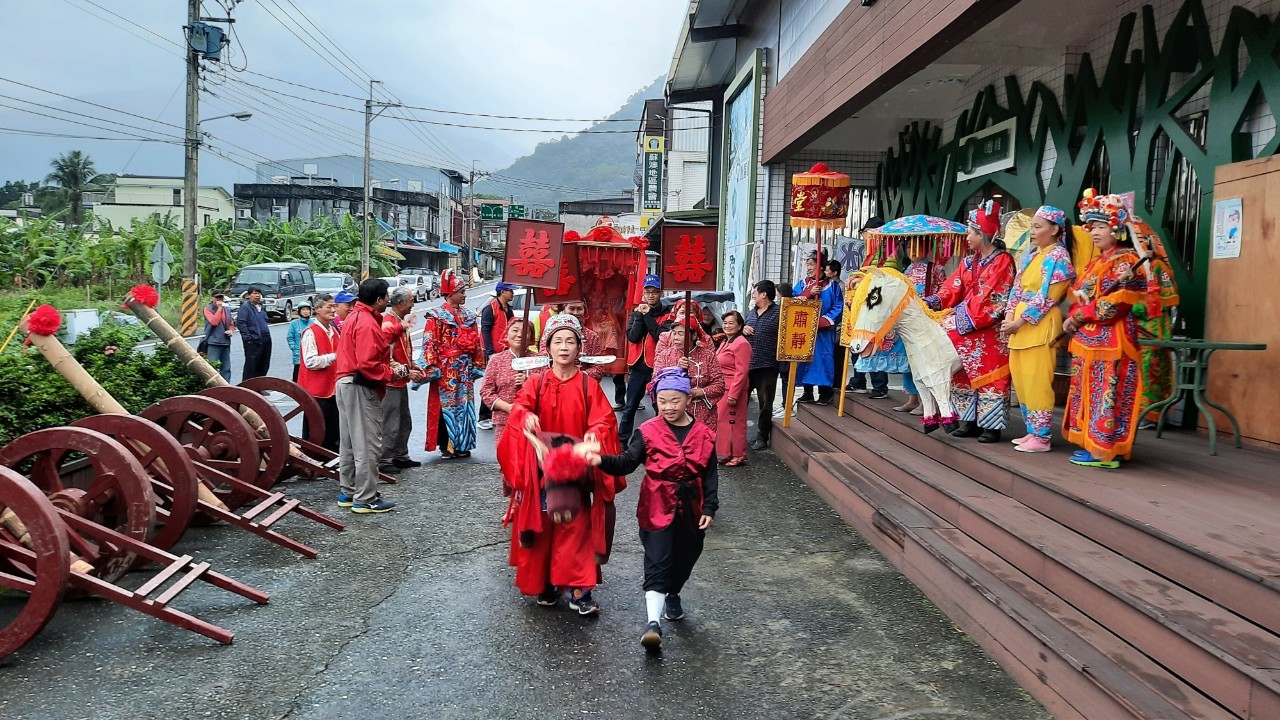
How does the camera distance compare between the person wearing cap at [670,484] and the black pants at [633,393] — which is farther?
the black pants at [633,393]

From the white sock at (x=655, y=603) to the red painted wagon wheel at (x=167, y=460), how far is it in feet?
8.74

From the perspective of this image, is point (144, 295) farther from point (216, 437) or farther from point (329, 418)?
point (329, 418)

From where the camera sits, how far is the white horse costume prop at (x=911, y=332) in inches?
272

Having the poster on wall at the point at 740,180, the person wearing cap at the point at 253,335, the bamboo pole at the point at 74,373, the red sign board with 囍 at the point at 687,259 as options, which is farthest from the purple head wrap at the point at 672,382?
the poster on wall at the point at 740,180

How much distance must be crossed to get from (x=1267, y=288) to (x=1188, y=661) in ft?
12.4

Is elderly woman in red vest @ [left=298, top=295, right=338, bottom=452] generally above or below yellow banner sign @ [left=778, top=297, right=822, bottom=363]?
below

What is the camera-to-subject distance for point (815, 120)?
10773 mm

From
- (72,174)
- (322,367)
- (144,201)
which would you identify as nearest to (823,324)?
(322,367)

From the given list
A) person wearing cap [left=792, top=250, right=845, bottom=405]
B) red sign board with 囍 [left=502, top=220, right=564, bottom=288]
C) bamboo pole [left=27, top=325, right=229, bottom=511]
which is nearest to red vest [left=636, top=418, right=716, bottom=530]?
red sign board with 囍 [left=502, top=220, right=564, bottom=288]

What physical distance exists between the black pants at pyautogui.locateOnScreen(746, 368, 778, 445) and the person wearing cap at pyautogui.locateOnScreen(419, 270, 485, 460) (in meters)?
2.82

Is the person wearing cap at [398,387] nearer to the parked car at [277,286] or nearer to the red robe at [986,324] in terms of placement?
the red robe at [986,324]

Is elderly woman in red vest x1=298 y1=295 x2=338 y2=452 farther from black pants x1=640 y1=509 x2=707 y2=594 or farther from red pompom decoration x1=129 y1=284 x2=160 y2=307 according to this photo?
black pants x1=640 y1=509 x2=707 y2=594

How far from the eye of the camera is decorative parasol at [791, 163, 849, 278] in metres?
9.55

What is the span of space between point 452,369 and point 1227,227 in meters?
6.60
